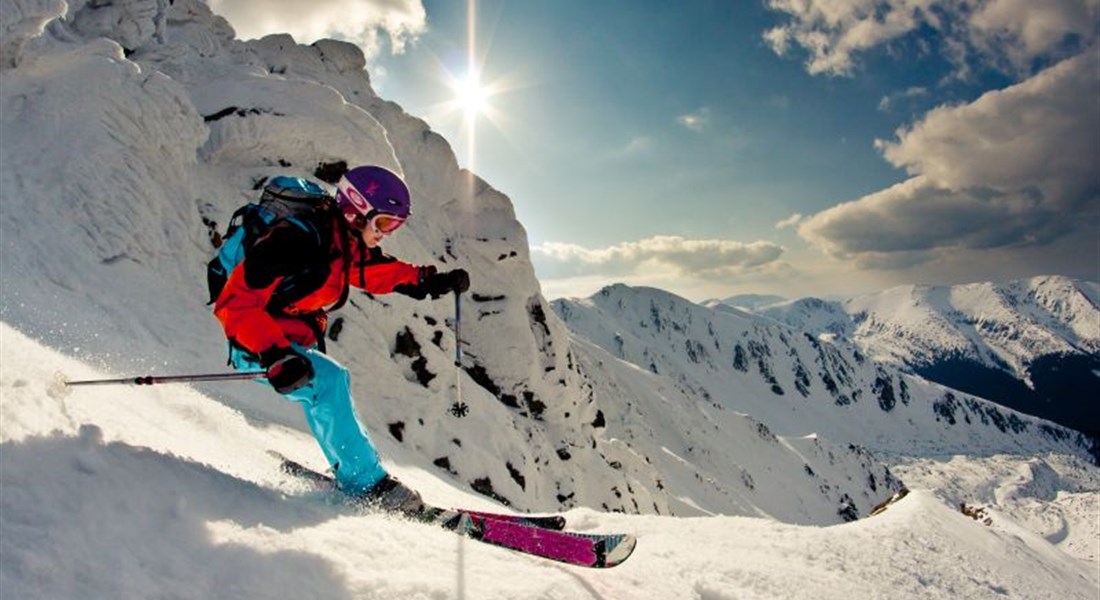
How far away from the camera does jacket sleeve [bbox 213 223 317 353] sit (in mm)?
4996

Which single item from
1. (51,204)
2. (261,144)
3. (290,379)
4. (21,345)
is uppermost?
(261,144)

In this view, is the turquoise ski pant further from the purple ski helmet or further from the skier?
the purple ski helmet

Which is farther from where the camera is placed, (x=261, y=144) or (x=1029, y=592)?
(x=261, y=144)

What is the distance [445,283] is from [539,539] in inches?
131

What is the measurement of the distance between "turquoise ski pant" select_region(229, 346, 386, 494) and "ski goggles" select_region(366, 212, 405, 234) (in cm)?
148

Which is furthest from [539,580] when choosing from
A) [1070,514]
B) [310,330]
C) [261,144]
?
[1070,514]

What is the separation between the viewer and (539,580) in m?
4.04

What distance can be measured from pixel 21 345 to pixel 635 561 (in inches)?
225

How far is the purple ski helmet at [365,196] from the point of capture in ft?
19.7

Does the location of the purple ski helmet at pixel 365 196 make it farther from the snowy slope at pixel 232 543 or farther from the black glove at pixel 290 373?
the snowy slope at pixel 232 543

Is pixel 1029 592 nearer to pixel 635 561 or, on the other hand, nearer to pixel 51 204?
pixel 635 561

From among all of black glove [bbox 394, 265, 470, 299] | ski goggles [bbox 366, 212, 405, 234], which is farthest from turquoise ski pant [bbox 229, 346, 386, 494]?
black glove [bbox 394, 265, 470, 299]

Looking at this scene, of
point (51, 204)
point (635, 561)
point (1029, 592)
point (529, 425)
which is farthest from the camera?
point (529, 425)

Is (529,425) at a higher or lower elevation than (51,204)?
lower
